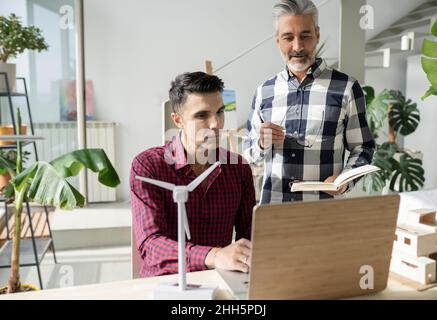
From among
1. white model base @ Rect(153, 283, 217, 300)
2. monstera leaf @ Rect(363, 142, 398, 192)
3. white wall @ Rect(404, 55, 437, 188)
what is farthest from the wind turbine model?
white wall @ Rect(404, 55, 437, 188)

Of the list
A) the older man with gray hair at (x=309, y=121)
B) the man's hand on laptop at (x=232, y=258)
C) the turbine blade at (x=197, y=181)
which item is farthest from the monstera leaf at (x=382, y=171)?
the turbine blade at (x=197, y=181)

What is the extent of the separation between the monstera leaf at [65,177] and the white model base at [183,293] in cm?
119

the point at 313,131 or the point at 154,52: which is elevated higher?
the point at 154,52

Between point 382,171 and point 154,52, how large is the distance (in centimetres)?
260

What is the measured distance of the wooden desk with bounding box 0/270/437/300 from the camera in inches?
39.6

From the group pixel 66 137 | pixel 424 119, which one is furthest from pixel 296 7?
pixel 424 119

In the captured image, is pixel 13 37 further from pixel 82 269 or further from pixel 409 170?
pixel 409 170

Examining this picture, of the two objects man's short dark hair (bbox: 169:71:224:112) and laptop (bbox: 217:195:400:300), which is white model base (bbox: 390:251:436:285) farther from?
man's short dark hair (bbox: 169:71:224:112)

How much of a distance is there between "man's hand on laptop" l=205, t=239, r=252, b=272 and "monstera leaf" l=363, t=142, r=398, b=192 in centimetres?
320

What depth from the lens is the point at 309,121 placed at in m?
1.93

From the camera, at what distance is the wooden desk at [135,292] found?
1.01 meters

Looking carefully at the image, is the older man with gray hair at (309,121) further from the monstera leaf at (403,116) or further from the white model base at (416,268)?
the monstera leaf at (403,116)
